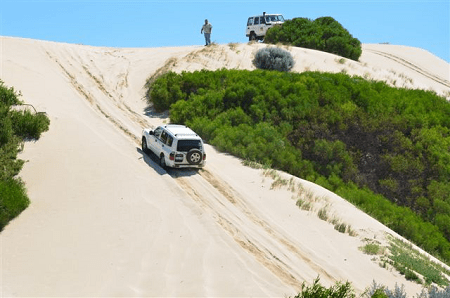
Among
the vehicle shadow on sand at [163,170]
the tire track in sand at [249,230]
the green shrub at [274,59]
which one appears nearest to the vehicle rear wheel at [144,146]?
the vehicle shadow on sand at [163,170]

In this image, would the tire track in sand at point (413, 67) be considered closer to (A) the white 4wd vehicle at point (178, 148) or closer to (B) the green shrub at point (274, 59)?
(B) the green shrub at point (274, 59)

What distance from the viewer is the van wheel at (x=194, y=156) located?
18328 mm

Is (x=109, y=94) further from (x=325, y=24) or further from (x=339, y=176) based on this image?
(x=325, y=24)

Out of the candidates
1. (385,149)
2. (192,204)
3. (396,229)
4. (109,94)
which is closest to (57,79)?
(109,94)

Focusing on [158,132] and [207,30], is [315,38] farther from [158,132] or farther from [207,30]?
[158,132]

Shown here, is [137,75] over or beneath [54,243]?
over

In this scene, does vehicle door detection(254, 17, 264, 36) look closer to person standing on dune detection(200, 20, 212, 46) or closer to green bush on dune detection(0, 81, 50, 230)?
person standing on dune detection(200, 20, 212, 46)

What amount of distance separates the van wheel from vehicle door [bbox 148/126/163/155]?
1525 mm

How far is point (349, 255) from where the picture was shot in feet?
46.3

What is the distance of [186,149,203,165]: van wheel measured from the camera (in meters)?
18.3

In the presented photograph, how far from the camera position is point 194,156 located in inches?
725

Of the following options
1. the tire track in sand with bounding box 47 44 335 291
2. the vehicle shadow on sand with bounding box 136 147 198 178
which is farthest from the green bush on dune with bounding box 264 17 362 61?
the tire track in sand with bounding box 47 44 335 291

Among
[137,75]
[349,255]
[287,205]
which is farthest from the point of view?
[137,75]

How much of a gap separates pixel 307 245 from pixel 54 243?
275 inches
